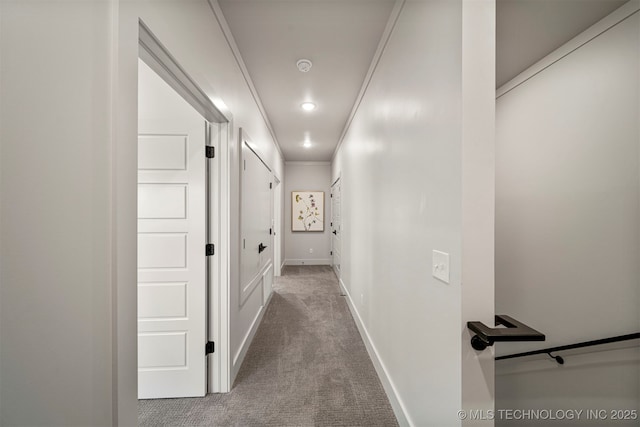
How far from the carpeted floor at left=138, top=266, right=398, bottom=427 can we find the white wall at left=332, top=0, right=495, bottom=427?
0.22m

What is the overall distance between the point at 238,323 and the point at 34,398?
5.31 ft

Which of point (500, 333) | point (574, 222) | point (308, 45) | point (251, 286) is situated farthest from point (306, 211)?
point (500, 333)

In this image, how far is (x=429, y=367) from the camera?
1.22 meters

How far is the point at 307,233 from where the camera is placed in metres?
6.34

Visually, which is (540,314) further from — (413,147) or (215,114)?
(215,114)

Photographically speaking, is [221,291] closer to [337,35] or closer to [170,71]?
[170,71]

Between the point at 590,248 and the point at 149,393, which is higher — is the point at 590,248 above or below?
above

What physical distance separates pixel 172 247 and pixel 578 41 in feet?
10.1

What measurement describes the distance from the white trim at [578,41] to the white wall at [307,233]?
178 inches

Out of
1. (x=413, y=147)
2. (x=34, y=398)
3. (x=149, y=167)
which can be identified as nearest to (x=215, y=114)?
(x=149, y=167)

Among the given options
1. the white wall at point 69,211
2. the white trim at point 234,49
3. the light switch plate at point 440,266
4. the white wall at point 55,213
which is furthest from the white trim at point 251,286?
the white trim at point 234,49

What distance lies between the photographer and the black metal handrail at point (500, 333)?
854 mm

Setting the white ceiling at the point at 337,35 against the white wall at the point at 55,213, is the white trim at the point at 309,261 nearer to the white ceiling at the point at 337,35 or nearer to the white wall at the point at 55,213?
the white ceiling at the point at 337,35

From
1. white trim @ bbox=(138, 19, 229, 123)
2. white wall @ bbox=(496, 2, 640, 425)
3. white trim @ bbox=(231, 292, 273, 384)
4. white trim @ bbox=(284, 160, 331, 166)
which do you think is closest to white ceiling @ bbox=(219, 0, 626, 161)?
white wall @ bbox=(496, 2, 640, 425)
